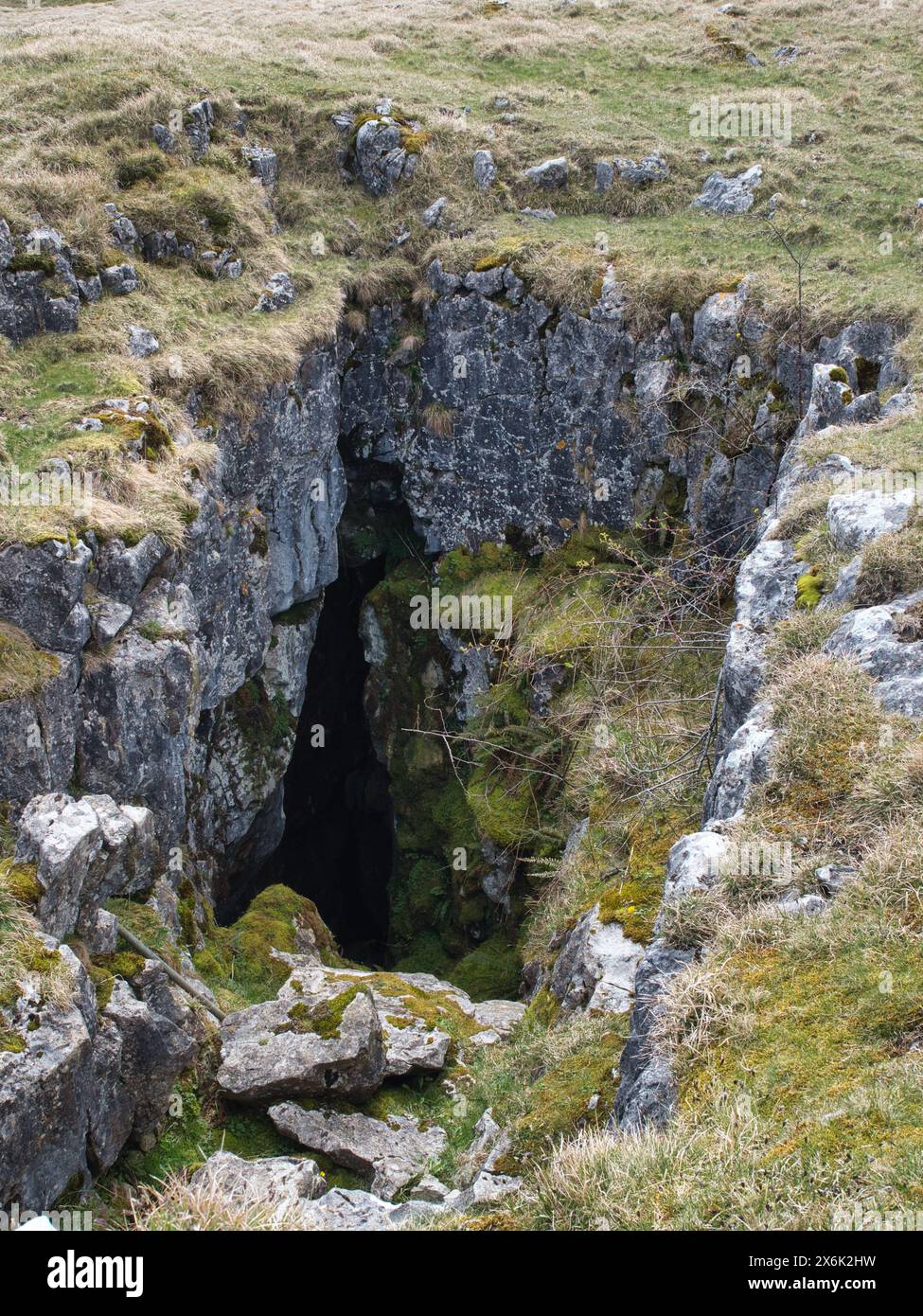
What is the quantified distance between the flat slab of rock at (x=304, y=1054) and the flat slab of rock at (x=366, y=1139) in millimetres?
268

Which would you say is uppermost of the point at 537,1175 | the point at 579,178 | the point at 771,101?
the point at 771,101

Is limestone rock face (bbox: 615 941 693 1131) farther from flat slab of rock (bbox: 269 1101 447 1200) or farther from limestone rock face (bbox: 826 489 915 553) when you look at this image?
limestone rock face (bbox: 826 489 915 553)

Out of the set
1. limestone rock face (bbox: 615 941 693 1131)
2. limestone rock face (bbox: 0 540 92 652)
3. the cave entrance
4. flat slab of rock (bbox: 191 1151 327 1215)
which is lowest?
the cave entrance

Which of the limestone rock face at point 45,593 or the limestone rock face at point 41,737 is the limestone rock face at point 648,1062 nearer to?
the limestone rock face at point 41,737

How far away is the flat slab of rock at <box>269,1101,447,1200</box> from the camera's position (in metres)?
9.90

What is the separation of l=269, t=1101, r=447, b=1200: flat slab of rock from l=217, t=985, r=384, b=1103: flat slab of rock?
0.88ft

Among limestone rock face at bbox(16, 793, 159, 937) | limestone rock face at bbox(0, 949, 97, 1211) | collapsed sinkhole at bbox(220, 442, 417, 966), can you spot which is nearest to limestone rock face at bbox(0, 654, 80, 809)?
A: limestone rock face at bbox(16, 793, 159, 937)

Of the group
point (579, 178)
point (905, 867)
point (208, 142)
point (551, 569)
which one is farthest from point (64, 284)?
point (905, 867)

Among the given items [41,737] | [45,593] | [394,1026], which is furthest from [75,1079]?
[45,593]

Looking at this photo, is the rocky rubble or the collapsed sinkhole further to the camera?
the collapsed sinkhole

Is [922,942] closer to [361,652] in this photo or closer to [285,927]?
[285,927]
